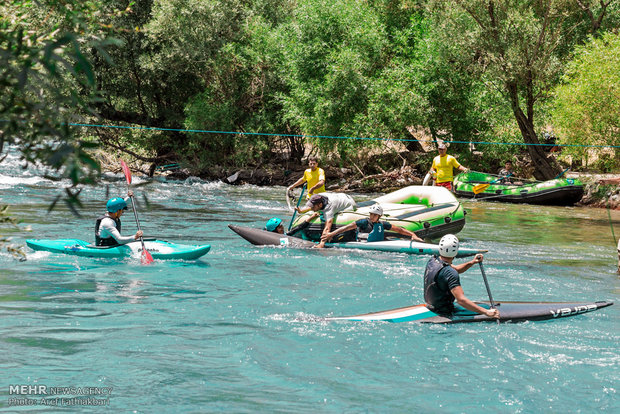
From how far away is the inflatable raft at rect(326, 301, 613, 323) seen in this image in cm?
702

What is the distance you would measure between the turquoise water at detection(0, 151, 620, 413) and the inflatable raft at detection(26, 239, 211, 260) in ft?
0.41

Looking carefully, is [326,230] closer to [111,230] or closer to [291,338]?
[111,230]

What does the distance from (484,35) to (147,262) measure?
1546 cm

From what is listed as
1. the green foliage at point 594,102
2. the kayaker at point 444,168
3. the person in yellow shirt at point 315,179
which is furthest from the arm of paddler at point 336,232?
the green foliage at point 594,102

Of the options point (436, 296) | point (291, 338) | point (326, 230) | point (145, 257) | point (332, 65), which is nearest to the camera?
point (291, 338)

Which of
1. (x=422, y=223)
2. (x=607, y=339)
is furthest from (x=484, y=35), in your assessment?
(x=607, y=339)

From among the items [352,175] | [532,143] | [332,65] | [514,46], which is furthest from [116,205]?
[352,175]

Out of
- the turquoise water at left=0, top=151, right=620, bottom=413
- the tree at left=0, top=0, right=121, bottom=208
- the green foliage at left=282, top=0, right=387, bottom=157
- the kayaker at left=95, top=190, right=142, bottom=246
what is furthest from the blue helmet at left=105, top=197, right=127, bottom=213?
the green foliage at left=282, top=0, right=387, bottom=157

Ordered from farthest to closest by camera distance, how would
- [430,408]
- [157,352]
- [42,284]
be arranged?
[42,284]
[157,352]
[430,408]

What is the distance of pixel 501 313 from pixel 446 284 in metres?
0.78

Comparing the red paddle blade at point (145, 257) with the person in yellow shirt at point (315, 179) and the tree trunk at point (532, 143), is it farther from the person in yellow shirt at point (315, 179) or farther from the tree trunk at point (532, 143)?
the tree trunk at point (532, 143)

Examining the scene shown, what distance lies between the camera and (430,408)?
511 cm

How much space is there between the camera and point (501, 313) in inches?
283

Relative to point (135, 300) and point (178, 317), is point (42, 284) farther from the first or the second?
point (178, 317)
